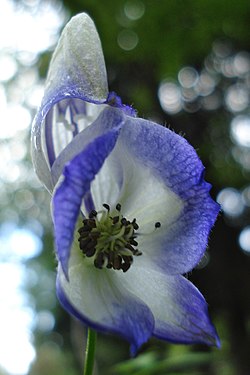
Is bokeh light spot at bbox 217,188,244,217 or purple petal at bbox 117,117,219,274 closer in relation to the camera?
purple petal at bbox 117,117,219,274

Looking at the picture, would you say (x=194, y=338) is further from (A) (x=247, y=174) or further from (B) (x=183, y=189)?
(A) (x=247, y=174)

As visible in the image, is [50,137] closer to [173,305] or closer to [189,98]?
[173,305]

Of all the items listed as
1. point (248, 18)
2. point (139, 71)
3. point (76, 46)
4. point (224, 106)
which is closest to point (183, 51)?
point (248, 18)

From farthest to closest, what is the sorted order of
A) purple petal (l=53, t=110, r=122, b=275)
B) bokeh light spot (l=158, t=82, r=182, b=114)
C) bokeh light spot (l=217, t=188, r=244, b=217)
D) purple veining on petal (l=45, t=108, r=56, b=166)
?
bokeh light spot (l=217, t=188, r=244, b=217) → bokeh light spot (l=158, t=82, r=182, b=114) → purple veining on petal (l=45, t=108, r=56, b=166) → purple petal (l=53, t=110, r=122, b=275)

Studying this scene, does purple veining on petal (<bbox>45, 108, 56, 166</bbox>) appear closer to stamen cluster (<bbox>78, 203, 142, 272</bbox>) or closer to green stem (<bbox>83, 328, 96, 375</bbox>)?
stamen cluster (<bbox>78, 203, 142, 272</bbox>)

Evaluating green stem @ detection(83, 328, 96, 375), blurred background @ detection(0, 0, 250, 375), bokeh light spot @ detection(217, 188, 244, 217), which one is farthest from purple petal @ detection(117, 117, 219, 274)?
bokeh light spot @ detection(217, 188, 244, 217)

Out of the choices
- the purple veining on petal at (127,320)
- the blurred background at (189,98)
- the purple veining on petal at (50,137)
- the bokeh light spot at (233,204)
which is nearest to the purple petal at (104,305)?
the purple veining on petal at (127,320)

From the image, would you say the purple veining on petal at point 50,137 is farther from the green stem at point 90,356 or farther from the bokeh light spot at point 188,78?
the bokeh light spot at point 188,78

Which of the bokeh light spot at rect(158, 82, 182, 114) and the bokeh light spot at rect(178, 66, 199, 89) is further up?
the bokeh light spot at rect(178, 66, 199, 89)
